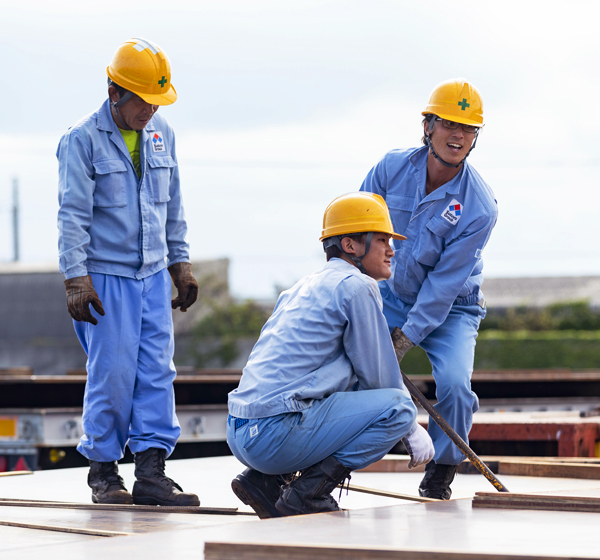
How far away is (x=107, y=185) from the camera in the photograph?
4176mm

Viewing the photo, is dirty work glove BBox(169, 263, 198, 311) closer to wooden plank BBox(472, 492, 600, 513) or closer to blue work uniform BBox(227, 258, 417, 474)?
blue work uniform BBox(227, 258, 417, 474)

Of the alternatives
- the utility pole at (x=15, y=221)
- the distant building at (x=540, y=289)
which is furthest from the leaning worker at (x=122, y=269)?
the utility pole at (x=15, y=221)

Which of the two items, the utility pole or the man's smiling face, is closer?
the man's smiling face

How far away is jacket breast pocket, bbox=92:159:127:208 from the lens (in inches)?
164

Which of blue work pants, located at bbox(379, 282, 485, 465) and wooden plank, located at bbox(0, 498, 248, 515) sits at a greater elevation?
blue work pants, located at bbox(379, 282, 485, 465)

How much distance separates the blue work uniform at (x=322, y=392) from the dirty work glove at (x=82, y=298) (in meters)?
0.90

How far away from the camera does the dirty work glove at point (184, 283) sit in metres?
4.58

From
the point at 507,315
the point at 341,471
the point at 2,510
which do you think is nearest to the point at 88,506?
the point at 2,510

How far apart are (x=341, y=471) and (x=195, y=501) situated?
2.42 ft

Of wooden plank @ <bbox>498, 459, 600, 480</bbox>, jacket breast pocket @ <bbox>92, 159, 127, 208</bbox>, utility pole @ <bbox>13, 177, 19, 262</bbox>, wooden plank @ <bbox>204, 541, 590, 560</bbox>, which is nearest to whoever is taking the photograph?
wooden plank @ <bbox>204, 541, 590, 560</bbox>

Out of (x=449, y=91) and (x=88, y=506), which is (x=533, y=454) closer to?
(x=449, y=91)

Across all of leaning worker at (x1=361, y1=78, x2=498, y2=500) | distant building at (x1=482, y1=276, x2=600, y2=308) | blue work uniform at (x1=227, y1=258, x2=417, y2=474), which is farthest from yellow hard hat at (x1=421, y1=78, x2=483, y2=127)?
distant building at (x1=482, y1=276, x2=600, y2=308)

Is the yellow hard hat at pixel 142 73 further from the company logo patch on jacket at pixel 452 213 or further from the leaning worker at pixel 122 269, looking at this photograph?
the company logo patch on jacket at pixel 452 213

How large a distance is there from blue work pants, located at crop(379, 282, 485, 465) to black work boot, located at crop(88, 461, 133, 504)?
4.57ft
